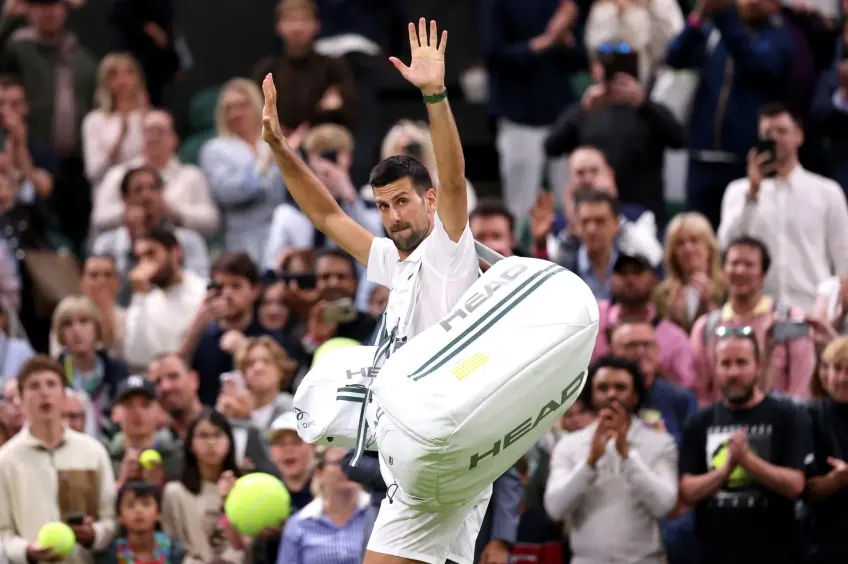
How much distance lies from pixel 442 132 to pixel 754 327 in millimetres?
3916

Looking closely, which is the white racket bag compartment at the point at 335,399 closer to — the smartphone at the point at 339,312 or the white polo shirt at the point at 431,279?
the white polo shirt at the point at 431,279

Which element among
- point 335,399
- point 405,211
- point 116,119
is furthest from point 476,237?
point 116,119

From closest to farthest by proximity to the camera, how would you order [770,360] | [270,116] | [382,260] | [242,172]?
1. [382,260]
2. [270,116]
3. [770,360]
4. [242,172]

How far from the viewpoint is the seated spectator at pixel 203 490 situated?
30.5 feet

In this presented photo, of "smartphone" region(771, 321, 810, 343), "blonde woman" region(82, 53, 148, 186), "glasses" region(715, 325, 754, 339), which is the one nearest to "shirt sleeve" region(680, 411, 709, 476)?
"glasses" region(715, 325, 754, 339)

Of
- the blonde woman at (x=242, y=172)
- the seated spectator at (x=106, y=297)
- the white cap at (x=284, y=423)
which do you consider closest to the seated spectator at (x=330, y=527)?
the white cap at (x=284, y=423)

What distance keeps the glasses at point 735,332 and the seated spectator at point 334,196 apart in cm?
295

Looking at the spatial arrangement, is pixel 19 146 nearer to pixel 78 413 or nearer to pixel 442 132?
pixel 78 413

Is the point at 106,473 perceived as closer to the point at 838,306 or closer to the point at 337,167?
the point at 337,167

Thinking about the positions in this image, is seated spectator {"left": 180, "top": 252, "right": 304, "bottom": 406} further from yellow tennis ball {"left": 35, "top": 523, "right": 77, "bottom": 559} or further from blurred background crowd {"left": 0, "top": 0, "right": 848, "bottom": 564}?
yellow tennis ball {"left": 35, "top": 523, "right": 77, "bottom": 559}

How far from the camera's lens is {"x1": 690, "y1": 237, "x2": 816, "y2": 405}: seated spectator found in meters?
9.53

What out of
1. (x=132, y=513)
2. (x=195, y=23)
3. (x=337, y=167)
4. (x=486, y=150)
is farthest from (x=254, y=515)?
(x=195, y=23)

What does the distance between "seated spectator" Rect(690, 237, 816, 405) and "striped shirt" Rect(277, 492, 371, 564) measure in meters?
2.07

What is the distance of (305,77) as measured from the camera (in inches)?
495
